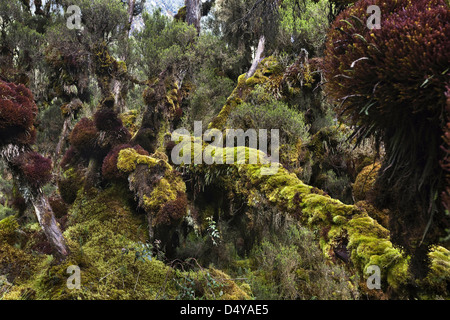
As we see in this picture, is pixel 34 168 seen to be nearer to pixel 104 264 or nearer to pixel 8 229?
pixel 104 264

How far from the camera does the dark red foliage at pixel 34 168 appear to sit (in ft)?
14.3

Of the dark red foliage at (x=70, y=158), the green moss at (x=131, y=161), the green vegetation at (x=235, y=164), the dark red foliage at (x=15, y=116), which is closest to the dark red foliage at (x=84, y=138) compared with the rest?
the green vegetation at (x=235, y=164)

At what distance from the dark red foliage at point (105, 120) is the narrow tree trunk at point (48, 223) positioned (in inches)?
157

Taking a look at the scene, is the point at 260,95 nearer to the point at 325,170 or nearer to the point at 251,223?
the point at 325,170

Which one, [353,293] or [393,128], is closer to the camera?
[393,128]

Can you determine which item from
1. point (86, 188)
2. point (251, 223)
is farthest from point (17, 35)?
point (251, 223)

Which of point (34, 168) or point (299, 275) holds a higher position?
point (34, 168)

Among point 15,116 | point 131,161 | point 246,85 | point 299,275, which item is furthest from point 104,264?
point 246,85

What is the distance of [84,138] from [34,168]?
431cm

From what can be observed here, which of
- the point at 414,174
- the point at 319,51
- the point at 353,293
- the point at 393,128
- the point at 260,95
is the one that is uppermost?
the point at 319,51

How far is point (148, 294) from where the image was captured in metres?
4.71

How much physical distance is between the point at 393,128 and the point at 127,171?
582 cm

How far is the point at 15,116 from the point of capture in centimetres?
428

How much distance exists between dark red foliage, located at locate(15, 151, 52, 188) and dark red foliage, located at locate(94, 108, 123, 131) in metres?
3.79
